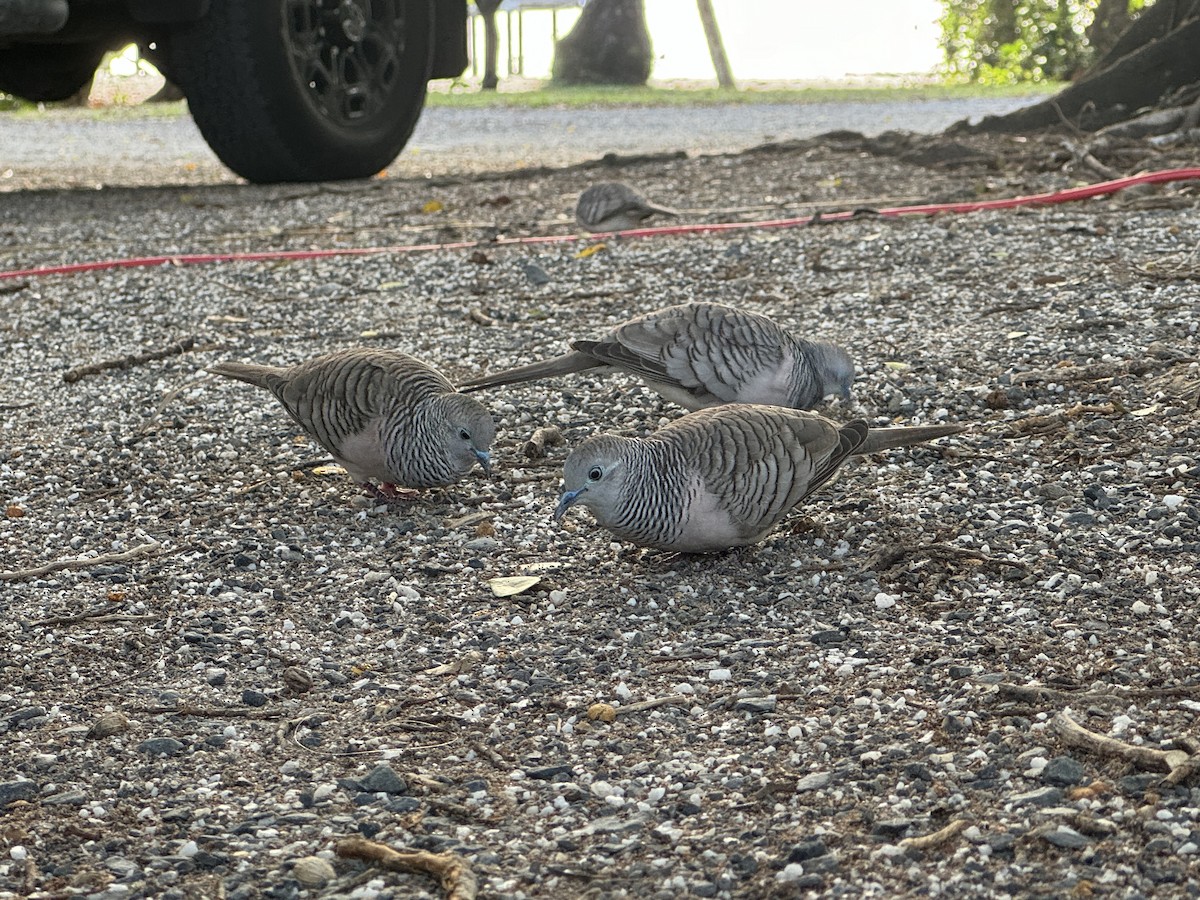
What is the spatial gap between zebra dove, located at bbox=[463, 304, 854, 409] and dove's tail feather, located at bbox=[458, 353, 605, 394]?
0.64 ft

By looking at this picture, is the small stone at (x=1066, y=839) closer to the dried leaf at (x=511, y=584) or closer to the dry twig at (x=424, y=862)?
the dry twig at (x=424, y=862)

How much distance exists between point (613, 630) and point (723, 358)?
4.39ft

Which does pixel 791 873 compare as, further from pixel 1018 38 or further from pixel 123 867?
pixel 1018 38

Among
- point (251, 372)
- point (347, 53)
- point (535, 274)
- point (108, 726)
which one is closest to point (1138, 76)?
point (347, 53)

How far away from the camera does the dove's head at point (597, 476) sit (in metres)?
3.77

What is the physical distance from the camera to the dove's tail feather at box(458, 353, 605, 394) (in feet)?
16.5

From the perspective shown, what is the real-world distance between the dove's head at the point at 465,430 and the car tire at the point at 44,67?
7.00 m

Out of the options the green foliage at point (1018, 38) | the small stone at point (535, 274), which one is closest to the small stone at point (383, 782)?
the small stone at point (535, 274)

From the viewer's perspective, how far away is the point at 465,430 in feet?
14.3

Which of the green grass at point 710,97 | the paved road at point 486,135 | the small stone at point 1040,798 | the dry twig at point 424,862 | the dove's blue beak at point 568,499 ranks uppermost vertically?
the green grass at point 710,97

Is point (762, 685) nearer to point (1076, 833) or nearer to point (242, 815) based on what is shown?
point (1076, 833)

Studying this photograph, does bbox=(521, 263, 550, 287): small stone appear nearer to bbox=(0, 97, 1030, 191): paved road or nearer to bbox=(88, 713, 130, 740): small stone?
bbox=(88, 713, 130, 740): small stone

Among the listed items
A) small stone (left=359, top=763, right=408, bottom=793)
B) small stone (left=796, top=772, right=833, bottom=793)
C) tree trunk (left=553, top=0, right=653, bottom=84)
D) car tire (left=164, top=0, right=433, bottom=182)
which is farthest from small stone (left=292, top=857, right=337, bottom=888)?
tree trunk (left=553, top=0, right=653, bottom=84)

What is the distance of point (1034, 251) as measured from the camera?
691cm
